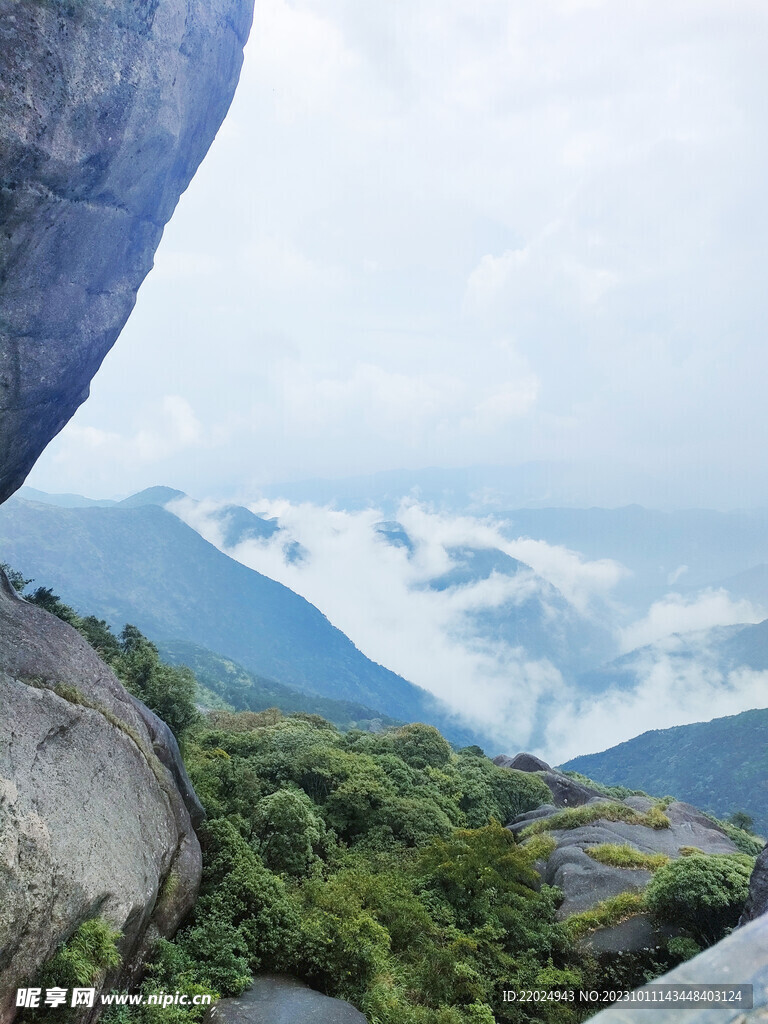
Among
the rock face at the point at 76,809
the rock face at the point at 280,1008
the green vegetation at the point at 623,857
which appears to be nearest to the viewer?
the rock face at the point at 76,809

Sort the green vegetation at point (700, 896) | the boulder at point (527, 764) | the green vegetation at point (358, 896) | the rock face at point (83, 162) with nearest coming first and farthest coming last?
the rock face at point (83, 162) < the green vegetation at point (358, 896) < the green vegetation at point (700, 896) < the boulder at point (527, 764)

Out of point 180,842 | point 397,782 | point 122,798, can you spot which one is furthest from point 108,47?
point 397,782

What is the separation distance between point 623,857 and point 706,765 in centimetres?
13658

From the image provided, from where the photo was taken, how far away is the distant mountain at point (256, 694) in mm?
150625

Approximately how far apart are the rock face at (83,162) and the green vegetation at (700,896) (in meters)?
28.3

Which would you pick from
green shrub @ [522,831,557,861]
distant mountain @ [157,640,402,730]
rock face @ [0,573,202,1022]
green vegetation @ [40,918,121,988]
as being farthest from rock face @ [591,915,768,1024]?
distant mountain @ [157,640,402,730]

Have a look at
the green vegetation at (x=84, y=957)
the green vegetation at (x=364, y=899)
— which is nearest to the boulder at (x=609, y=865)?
the green vegetation at (x=364, y=899)

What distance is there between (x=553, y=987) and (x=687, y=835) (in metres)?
24.8

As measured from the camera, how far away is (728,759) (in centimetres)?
13625

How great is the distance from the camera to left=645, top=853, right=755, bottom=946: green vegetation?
852 inches

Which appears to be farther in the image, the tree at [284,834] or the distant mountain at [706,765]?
the distant mountain at [706,765]

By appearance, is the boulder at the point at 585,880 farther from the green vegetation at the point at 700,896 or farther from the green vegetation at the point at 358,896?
the green vegetation at the point at 700,896

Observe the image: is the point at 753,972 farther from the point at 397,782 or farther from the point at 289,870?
the point at 397,782

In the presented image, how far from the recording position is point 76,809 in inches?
502
